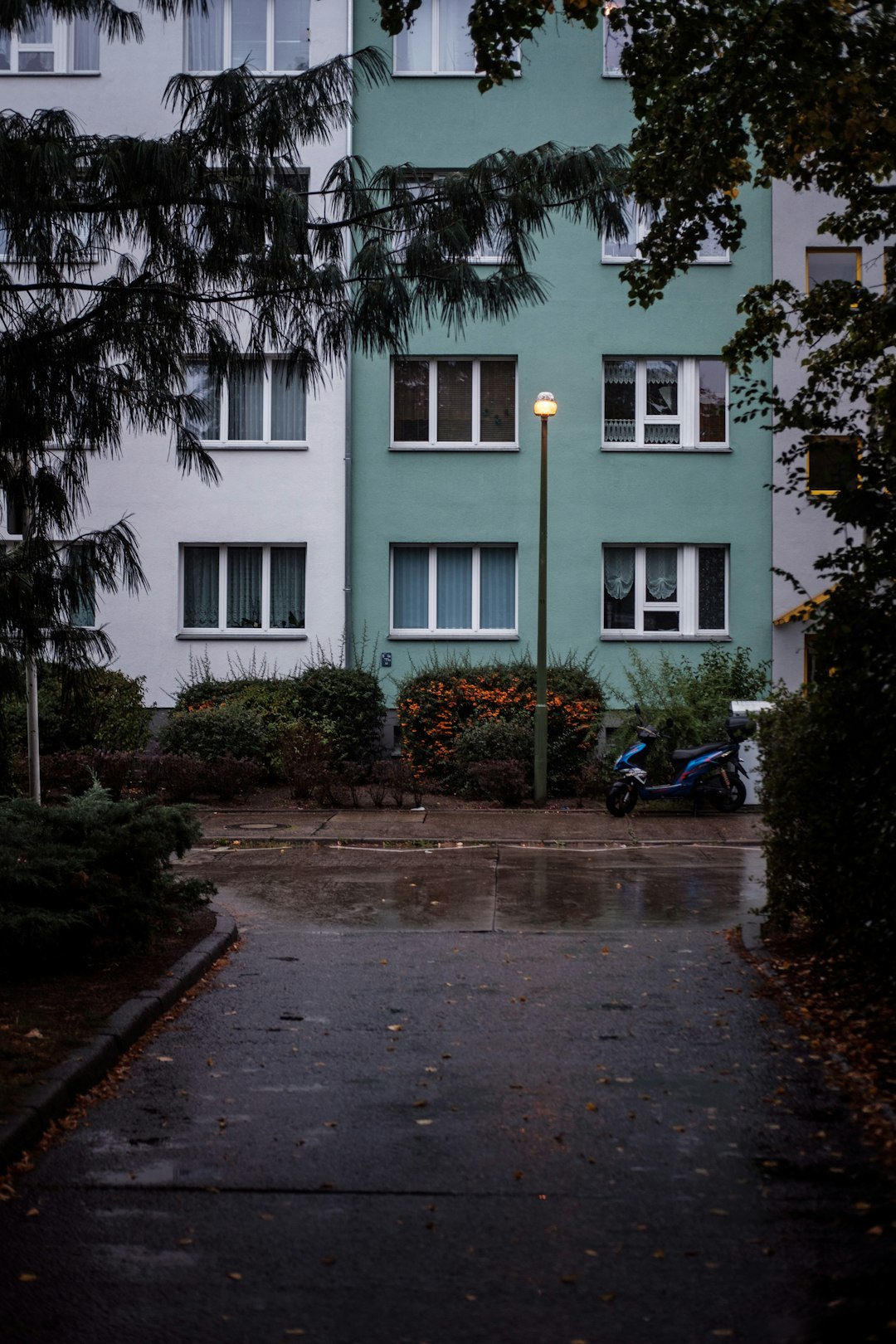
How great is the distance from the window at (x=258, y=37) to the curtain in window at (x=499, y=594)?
9331mm

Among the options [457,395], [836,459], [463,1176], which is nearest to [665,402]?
[457,395]

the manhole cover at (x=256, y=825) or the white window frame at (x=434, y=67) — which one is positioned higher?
the white window frame at (x=434, y=67)

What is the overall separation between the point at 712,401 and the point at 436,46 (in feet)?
26.0

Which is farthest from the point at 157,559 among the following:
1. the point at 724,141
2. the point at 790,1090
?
the point at 790,1090

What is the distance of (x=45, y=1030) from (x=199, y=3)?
15.4 ft

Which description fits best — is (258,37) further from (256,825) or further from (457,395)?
(256,825)

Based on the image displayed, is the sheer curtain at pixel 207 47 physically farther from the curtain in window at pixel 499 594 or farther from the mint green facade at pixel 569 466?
the curtain in window at pixel 499 594

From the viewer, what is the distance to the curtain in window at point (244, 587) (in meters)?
24.9

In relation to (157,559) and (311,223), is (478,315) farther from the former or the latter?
(157,559)

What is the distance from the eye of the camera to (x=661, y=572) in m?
24.8

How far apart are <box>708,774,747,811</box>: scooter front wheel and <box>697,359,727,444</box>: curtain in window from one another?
7803 millimetres

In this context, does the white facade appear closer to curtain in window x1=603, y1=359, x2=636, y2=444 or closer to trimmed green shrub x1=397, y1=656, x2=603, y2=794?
trimmed green shrub x1=397, y1=656, x2=603, y2=794

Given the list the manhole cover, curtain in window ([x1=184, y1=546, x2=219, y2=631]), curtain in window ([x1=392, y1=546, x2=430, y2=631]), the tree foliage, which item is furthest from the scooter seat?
the tree foliage

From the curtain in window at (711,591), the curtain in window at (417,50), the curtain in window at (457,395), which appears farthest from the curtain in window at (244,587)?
the curtain in window at (417,50)
